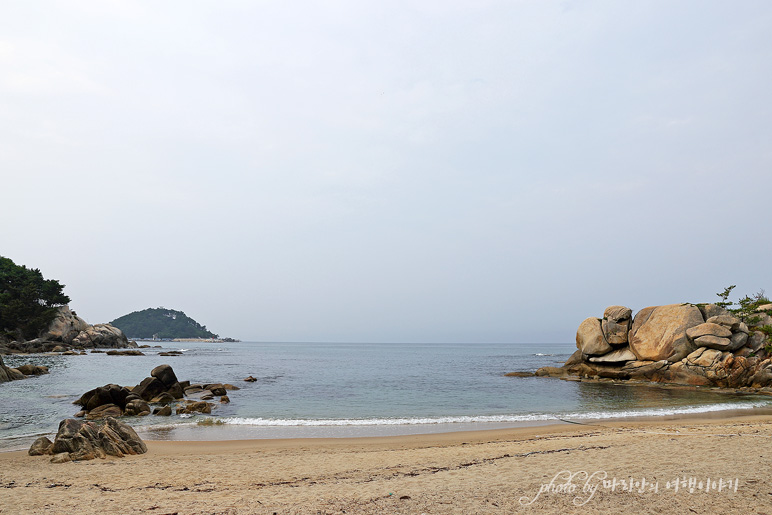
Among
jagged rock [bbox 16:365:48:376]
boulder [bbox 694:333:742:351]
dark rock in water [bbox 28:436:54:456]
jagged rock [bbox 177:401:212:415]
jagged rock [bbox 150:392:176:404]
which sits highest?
boulder [bbox 694:333:742:351]

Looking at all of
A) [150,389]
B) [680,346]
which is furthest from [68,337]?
[680,346]

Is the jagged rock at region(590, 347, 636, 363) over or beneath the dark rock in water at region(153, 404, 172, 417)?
over

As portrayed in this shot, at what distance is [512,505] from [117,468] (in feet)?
34.1

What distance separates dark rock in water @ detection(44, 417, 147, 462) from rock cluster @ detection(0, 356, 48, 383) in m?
29.8

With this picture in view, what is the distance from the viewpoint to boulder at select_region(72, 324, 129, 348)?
88188 mm

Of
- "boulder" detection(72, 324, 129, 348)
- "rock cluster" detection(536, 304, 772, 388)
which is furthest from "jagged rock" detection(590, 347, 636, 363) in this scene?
"boulder" detection(72, 324, 129, 348)

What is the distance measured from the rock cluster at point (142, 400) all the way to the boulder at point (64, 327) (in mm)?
73310

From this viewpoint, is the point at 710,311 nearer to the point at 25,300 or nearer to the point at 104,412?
the point at 104,412

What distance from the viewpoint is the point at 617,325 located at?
38.1 meters

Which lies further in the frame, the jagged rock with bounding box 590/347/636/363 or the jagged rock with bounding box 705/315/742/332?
the jagged rock with bounding box 590/347/636/363

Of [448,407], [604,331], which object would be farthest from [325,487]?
[604,331]

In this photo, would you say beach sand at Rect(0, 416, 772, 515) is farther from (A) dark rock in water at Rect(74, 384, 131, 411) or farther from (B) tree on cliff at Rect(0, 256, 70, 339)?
(B) tree on cliff at Rect(0, 256, 70, 339)

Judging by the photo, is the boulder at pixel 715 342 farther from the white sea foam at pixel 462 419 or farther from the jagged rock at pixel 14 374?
the jagged rock at pixel 14 374

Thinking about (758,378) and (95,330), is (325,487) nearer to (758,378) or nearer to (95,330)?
(758,378)
